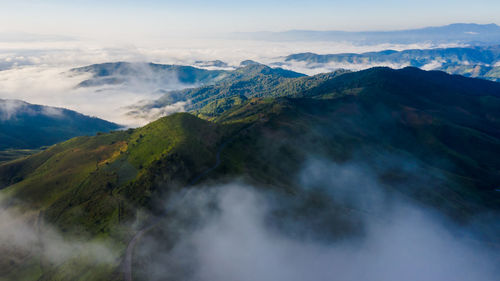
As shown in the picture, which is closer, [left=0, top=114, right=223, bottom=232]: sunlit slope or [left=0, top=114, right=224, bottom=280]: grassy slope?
[left=0, top=114, right=224, bottom=280]: grassy slope

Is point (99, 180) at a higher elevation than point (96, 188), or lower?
higher

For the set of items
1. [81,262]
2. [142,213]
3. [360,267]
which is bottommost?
[360,267]

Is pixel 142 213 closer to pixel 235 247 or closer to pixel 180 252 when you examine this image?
pixel 180 252

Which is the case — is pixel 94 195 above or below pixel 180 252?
above

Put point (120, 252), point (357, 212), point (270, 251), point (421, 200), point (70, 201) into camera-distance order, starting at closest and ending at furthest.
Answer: point (120, 252)
point (270, 251)
point (70, 201)
point (357, 212)
point (421, 200)

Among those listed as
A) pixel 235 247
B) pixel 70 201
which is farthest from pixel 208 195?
pixel 70 201

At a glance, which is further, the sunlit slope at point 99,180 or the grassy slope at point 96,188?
the sunlit slope at point 99,180

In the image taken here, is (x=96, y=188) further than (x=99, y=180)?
No

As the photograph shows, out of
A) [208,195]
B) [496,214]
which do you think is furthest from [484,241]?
[208,195]

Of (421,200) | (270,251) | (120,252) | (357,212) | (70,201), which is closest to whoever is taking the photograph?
(120,252)

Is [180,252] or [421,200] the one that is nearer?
[180,252]
